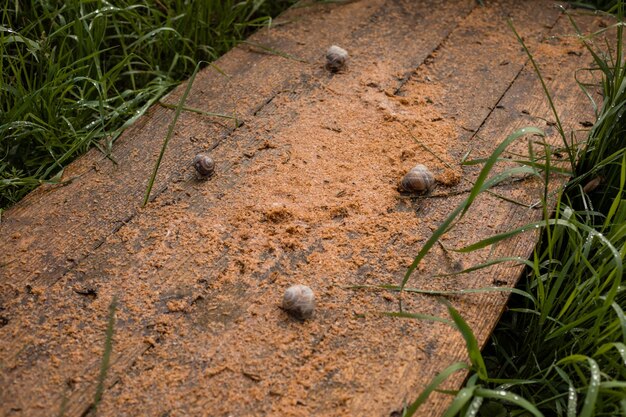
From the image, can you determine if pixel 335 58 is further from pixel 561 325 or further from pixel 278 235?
pixel 561 325

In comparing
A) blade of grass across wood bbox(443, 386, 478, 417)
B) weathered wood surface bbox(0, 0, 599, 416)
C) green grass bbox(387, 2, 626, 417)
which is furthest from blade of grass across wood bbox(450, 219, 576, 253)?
blade of grass across wood bbox(443, 386, 478, 417)

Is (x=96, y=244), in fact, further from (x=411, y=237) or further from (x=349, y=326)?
(x=411, y=237)

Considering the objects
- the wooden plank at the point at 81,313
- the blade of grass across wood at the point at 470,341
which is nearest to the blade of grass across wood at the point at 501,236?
the blade of grass across wood at the point at 470,341

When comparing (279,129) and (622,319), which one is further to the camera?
(279,129)

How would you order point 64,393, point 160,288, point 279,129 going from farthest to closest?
1. point 279,129
2. point 160,288
3. point 64,393

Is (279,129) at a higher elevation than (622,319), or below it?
below

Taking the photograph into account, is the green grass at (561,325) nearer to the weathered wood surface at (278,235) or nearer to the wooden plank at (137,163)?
the weathered wood surface at (278,235)

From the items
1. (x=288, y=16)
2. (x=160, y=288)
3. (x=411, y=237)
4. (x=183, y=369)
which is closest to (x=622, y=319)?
(x=411, y=237)

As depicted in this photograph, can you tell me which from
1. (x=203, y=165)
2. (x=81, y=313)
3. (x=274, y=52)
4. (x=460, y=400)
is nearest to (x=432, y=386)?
(x=460, y=400)

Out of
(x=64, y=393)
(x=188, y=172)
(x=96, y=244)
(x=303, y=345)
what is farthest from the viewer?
(x=188, y=172)
